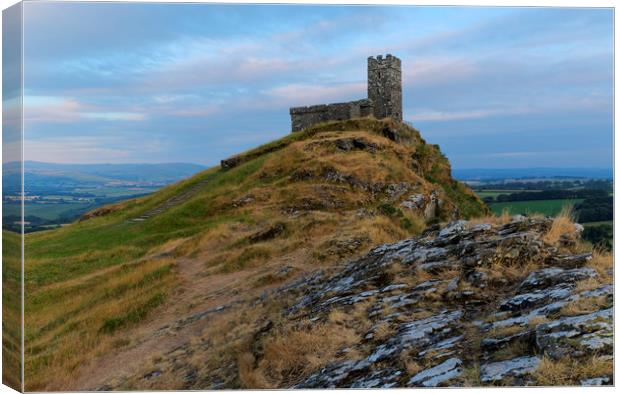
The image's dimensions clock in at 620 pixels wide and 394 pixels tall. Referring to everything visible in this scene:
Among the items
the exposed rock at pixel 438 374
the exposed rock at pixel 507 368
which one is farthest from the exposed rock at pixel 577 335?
the exposed rock at pixel 438 374

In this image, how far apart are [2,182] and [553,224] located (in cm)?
1236

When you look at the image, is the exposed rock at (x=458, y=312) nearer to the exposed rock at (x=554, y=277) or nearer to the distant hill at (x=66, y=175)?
the exposed rock at (x=554, y=277)

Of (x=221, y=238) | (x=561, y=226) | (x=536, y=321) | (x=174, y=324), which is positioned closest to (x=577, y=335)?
(x=536, y=321)

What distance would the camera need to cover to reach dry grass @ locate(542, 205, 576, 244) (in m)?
10.5

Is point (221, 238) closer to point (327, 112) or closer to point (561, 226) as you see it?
point (561, 226)

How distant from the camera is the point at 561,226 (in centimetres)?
1090

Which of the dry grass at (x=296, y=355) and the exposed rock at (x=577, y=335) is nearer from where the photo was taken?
the exposed rock at (x=577, y=335)

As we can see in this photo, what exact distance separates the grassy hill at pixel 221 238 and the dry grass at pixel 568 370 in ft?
24.1

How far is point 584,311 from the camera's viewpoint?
7590 mm

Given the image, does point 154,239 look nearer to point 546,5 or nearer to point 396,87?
point 546,5

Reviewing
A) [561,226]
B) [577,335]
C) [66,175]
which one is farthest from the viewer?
[66,175]

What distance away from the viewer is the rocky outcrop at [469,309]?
7102 millimetres

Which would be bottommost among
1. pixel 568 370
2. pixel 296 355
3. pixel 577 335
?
pixel 296 355

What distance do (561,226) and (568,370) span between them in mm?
5017
